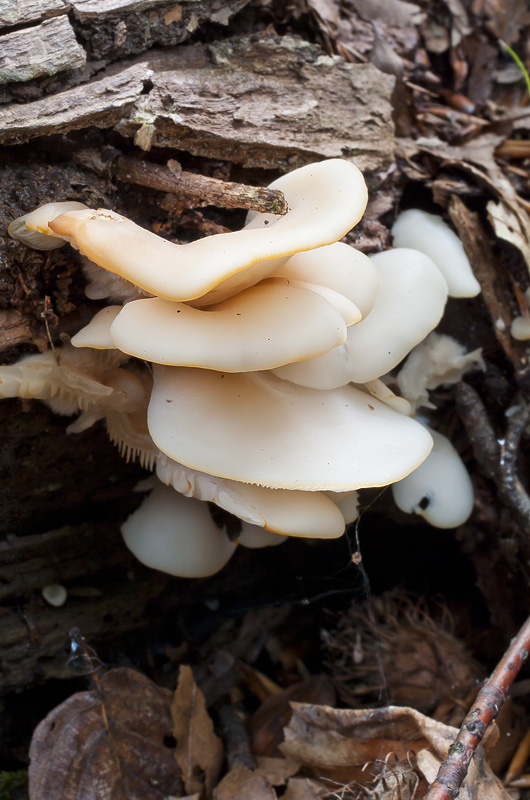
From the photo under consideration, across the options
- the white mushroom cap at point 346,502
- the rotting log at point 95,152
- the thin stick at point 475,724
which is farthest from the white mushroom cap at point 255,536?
the thin stick at point 475,724

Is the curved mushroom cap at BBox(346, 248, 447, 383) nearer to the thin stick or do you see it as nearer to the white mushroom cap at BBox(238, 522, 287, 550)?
the white mushroom cap at BBox(238, 522, 287, 550)

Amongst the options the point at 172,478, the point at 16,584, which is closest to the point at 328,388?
the point at 172,478

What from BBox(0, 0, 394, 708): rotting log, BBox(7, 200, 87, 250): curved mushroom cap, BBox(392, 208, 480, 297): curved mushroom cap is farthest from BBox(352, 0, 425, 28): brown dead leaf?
BBox(7, 200, 87, 250): curved mushroom cap

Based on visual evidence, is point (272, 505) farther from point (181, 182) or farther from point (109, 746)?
point (109, 746)

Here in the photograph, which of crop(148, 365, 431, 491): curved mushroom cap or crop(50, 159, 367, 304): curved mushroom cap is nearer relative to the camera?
crop(50, 159, 367, 304): curved mushroom cap

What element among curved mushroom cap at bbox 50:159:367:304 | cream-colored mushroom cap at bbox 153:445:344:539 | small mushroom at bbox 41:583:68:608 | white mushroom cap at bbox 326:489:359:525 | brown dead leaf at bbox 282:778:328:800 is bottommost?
small mushroom at bbox 41:583:68:608
